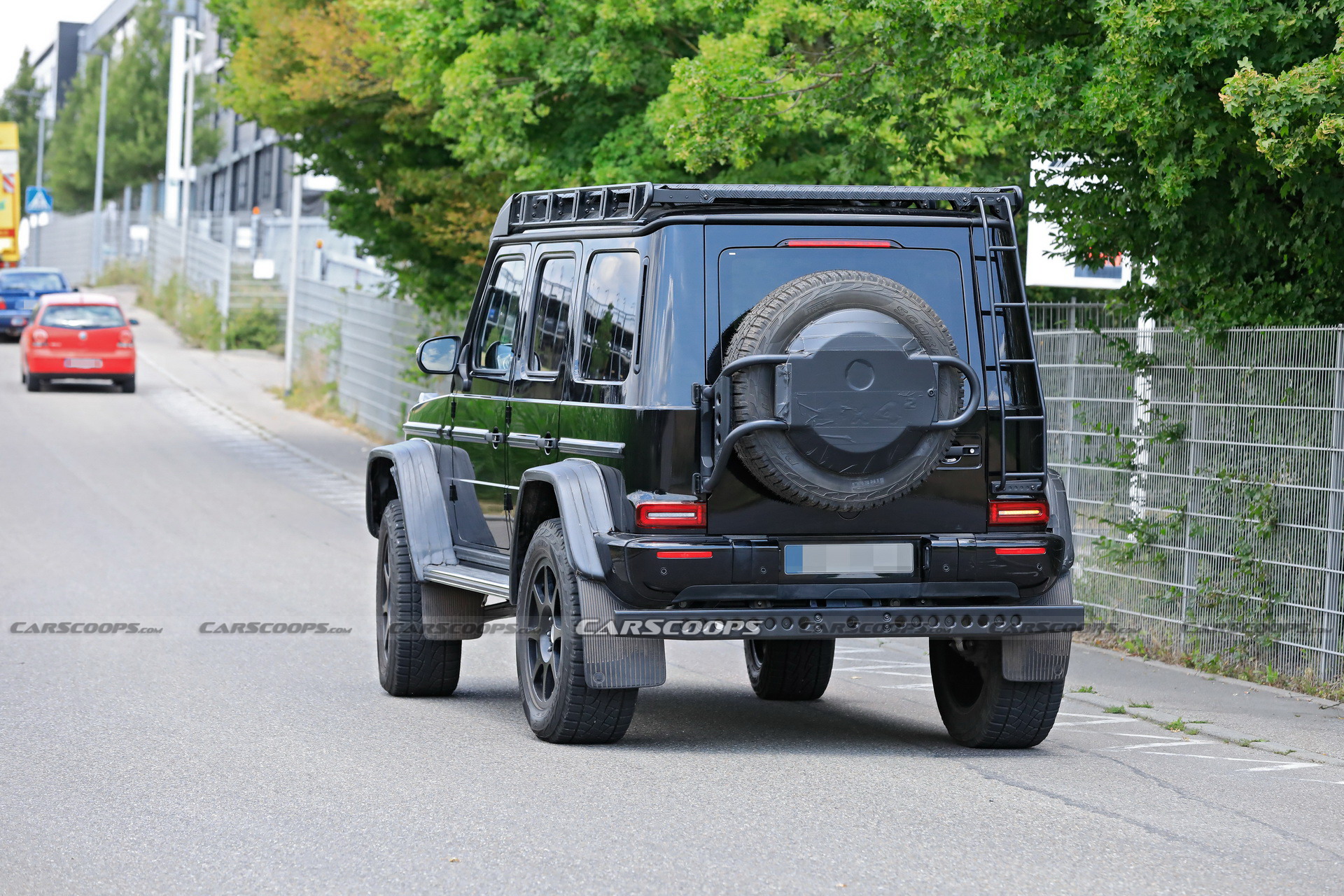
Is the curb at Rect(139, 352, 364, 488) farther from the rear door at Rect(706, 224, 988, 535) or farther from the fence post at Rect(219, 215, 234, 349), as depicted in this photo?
the rear door at Rect(706, 224, 988, 535)

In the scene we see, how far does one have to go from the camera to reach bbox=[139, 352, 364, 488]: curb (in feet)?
77.4

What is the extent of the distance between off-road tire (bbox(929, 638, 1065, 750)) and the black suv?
0.01 metres

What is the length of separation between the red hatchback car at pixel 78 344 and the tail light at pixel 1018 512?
2771 centimetres

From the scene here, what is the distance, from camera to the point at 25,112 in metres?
97.7

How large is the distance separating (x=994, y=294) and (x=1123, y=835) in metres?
2.41

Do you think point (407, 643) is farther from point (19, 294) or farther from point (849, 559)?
point (19, 294)

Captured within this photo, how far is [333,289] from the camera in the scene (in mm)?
31734

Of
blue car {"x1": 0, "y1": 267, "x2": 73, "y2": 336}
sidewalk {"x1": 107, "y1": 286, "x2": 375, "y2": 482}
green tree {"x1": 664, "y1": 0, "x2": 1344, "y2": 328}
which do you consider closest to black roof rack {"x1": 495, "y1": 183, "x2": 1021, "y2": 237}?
green tree {"x1": 664, "y1": 0, "x2": 1344, "y2": 328}

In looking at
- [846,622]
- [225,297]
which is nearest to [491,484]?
[846,622]

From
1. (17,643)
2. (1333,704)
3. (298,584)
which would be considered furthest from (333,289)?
(1333,704)

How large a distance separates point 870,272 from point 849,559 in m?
1.13

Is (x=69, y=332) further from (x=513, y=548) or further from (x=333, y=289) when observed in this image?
(x=513, y=548)

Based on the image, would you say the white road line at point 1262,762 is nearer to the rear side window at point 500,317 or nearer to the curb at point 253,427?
the rear side window at point 500,317

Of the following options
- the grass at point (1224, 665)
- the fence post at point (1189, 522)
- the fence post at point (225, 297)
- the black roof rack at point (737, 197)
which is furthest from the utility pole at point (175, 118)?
the black roof rack at point (737, 197)
